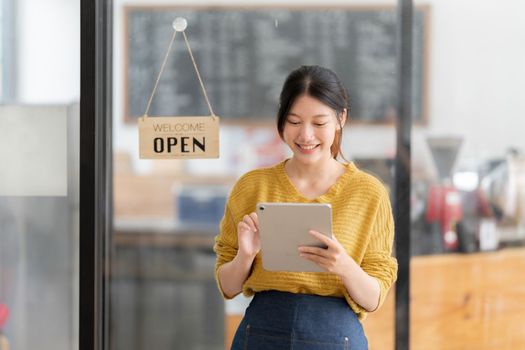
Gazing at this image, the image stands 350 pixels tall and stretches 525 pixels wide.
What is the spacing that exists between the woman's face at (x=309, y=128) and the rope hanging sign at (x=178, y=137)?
0.62 m

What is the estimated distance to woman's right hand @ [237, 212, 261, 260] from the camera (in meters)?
1.67

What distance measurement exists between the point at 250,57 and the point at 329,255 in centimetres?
104

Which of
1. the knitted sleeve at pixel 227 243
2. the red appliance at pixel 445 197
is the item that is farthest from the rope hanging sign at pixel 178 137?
the red appliance at pixel 445 197

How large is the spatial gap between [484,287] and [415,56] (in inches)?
29.2

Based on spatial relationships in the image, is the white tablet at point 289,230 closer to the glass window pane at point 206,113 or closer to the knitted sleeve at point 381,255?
the knitted sleeve at point 381,255

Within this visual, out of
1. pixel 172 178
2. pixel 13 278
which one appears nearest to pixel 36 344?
pixel 13 278

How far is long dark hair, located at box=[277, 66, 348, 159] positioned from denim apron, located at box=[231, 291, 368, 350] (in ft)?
1.29

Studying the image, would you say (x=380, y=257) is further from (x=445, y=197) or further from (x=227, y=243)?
(x=445, y=197)

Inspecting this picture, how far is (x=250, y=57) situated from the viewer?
8.11 ft

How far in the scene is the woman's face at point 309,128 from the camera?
172cm

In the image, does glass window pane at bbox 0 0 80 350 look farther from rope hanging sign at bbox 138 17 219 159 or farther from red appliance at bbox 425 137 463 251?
red appliance at bbox 425 137 463 251

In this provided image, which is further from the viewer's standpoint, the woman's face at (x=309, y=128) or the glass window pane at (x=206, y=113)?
the glass window pane at (x=206, y=113)

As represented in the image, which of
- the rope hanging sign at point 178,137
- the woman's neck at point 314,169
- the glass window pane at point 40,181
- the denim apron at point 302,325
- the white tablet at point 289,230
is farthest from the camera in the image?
the glass window pane at point 40,181

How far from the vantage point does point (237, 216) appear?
1.80m
